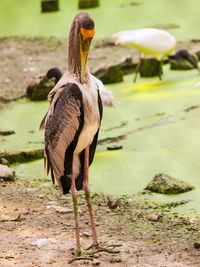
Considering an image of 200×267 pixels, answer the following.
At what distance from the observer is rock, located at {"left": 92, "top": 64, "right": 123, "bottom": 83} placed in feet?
28.7

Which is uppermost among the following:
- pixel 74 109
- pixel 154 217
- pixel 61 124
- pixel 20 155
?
pixel 74 109

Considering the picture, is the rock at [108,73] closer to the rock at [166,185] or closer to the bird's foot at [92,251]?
the rock at [166,185]

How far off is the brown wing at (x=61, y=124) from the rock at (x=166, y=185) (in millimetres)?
1367

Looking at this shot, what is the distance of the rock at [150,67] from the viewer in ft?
30.2

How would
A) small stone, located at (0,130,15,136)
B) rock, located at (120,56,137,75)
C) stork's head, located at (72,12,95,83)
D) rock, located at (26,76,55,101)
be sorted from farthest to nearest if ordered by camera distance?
rock, located at (120,56,137,75)
rock, located at (26,76,55,101)
small stone, located at (0,130,15,136)
stork's head, located at (72,12,95,83)

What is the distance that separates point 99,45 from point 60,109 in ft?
25.4

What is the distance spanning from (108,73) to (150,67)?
81 centimetres

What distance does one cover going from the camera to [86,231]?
13.3 feet

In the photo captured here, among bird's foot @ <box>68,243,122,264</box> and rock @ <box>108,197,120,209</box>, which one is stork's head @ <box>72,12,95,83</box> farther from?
rock @ <box>108,197,120,209</box>

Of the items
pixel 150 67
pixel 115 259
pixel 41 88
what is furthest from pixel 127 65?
pixel 115 259

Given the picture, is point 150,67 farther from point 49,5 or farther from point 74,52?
point 74,52

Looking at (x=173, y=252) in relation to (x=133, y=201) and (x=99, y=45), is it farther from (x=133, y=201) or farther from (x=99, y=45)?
(x=99, y=45)

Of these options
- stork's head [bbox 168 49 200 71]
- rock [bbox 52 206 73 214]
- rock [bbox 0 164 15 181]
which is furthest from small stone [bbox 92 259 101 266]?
stork's head [bbox 168 49 200 71]

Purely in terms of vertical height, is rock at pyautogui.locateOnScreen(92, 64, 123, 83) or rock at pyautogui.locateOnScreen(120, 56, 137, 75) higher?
rock at pyautogui.locateOnScreen(92, 64, 123, 83)
